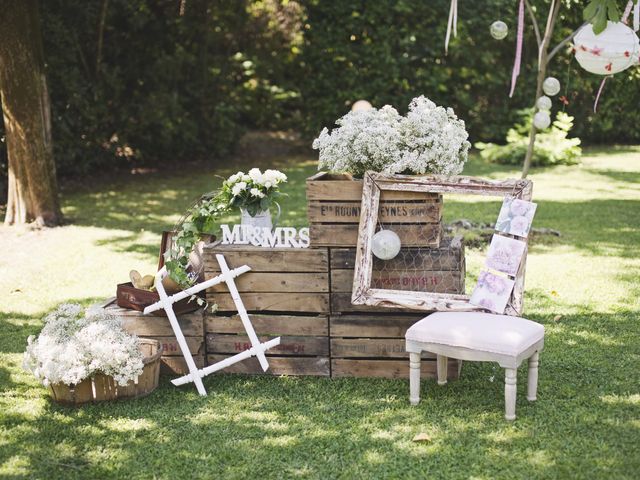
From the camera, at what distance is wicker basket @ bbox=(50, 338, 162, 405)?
4.63 metres

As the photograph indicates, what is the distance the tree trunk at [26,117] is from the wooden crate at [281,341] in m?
5.24

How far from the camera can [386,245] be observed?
187 inches

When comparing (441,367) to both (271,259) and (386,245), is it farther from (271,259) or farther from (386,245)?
(271,259)

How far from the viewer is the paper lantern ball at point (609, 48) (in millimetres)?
6809

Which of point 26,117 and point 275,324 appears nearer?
point 275,324

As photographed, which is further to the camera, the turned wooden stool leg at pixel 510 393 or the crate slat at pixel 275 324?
the crate slat at pixel 275 324

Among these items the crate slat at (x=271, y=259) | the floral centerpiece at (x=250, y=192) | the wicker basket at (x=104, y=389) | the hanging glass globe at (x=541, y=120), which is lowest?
the wicker basket at (x=104, y=389)

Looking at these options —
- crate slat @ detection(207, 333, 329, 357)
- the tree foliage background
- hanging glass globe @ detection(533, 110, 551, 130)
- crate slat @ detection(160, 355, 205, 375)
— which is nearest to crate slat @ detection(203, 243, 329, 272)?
Result: crate slat @ detection(207, 333, 329, 357)

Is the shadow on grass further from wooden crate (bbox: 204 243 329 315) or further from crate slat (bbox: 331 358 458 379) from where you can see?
wooden crate (bbox: 204 243 329 315)

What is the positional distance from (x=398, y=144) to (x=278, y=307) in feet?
4.21

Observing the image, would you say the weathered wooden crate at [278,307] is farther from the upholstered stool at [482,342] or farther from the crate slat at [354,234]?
the upholstered stool at [482,342]

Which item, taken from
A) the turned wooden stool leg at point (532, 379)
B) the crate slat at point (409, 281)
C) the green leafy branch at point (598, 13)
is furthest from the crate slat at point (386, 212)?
the green leafy branch at point (598, 13)

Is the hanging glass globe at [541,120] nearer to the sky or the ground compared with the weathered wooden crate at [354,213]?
nearer to the sky

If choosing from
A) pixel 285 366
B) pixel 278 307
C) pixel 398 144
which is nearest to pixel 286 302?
pixel 278 307
